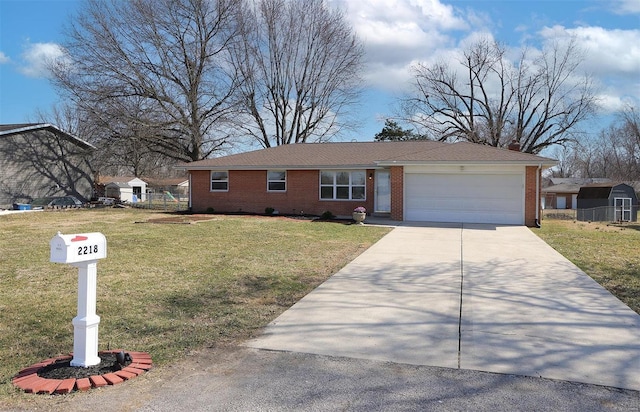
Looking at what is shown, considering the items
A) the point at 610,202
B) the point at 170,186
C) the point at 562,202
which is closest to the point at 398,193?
the point at 610,202

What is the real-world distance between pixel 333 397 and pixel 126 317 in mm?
3195

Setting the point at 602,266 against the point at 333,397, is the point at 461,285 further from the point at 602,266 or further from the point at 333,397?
the point at 333,397

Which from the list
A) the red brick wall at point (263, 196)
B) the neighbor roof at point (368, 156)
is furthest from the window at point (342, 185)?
the neighbor roof at point (368, 156)

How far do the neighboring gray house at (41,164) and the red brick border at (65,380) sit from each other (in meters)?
27.7

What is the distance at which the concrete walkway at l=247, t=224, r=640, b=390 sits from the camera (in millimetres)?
4414

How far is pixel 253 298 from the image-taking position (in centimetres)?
678

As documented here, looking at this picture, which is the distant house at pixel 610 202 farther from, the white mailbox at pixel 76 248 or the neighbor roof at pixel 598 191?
the white mailbox at pixel 76 248

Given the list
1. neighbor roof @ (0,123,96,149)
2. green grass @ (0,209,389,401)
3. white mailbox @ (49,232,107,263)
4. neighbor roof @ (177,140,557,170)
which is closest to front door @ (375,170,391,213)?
neighbor roof @ (177,140,557,170)

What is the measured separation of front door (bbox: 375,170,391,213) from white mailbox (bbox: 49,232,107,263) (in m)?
18.3

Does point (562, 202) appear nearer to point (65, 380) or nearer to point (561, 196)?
point (561, 196)

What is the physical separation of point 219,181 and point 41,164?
12722 millimetres

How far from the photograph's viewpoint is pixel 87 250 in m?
A: 3.95

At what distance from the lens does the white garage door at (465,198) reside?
18.5 metres

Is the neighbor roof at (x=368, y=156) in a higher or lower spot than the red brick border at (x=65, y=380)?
higher
